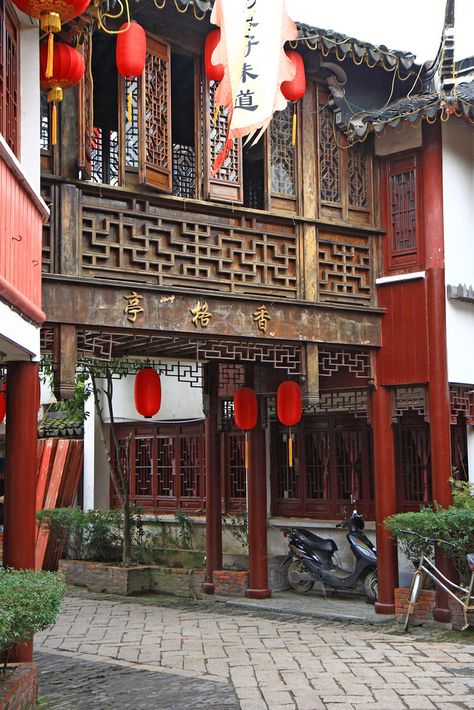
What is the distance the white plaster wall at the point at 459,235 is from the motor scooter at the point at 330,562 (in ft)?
8.86

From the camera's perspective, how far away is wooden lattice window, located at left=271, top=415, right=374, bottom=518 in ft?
43.1

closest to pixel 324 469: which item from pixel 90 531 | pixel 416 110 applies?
pixel 90 531

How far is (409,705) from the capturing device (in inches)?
Result: 288

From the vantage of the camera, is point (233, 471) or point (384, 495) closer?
point (384, 495)

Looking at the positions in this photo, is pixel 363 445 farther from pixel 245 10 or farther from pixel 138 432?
pixel 245 10

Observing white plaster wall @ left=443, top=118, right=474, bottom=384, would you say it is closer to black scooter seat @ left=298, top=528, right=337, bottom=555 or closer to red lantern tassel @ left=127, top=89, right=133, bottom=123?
black scooter seat @ left=298, top=528, right=337, bottom=555

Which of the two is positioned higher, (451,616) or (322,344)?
(322,344)

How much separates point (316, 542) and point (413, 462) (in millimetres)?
1760

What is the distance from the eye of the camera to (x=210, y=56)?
31.3 feet

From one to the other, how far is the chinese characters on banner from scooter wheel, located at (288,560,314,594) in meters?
6.60

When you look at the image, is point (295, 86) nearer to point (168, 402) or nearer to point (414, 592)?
point (414, 592)

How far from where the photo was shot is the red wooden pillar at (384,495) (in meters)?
11.1

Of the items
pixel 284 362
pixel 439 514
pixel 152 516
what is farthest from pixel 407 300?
pixel 152 516

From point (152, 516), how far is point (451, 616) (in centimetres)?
696
